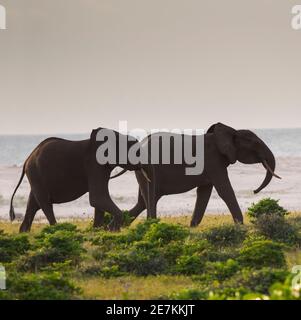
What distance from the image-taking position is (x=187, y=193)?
207 feet

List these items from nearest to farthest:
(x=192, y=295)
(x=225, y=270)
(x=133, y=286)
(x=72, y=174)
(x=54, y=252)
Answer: (x=192, y=295), (x=225, y=270), (x=133, y=286), (x=54, y=252), (x=72, y=174)

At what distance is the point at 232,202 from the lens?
2462 centimetres

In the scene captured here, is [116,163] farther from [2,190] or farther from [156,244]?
[2,190]

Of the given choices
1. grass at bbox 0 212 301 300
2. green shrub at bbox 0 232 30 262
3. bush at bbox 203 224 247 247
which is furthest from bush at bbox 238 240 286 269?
green shrub at bbox 0 232 30 262

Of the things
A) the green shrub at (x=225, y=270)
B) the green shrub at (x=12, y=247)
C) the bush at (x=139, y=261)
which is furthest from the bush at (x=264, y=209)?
the green shrub at (x=225, y=270)

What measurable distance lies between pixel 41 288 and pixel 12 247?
4642 millimetres

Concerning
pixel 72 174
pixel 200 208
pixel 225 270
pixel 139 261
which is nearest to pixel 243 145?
pixel 200 208

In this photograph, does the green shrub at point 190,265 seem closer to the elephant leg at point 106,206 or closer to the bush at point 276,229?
the bush at point 276,229

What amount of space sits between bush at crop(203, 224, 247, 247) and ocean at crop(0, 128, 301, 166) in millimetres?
78770

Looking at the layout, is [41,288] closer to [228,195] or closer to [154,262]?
[154,262]
